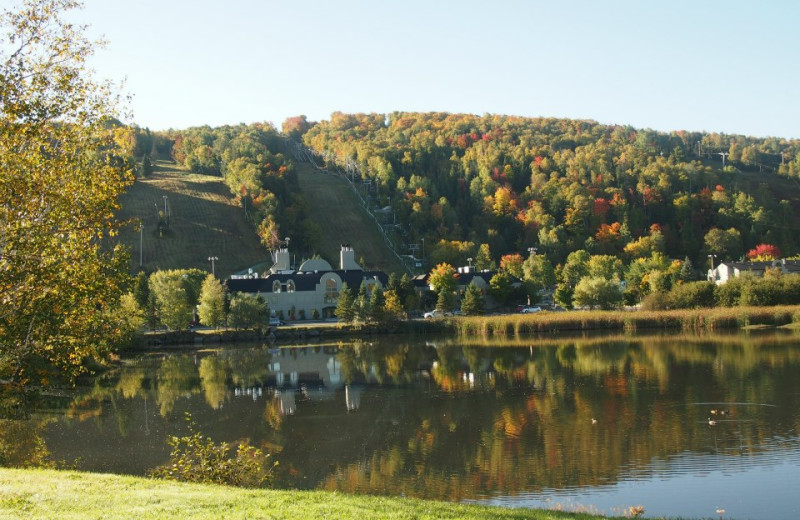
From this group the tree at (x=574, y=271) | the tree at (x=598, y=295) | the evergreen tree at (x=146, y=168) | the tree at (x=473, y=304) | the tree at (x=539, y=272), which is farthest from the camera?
the evergreen tree at (x=146, y=168)

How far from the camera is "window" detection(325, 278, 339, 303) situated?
87562 mm

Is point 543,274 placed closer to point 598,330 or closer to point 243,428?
point 598,330

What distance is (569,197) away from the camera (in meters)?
131

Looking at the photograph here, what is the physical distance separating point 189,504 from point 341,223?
11632 cm

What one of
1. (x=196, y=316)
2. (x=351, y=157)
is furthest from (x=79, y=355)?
(x=351, y=157)

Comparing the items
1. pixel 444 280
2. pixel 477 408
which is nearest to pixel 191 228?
pixel 444 280

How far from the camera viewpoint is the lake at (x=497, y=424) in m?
18.3

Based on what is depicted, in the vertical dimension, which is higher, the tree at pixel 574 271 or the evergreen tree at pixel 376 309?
the tree at pixel 574 271

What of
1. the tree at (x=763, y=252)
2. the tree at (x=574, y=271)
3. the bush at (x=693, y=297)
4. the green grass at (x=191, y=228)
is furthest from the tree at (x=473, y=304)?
the tree at (x=763, y=252)

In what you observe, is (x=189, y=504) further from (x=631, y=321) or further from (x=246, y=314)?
(x=246, y=314)

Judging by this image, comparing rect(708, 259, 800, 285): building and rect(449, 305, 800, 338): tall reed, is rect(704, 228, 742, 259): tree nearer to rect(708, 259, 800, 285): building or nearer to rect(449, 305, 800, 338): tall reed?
rect(708, 259, 800, 285): building

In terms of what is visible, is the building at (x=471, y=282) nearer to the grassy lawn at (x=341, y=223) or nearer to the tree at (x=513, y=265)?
the tree at (x=513, y=265)

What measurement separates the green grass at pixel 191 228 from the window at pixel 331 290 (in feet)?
52.9

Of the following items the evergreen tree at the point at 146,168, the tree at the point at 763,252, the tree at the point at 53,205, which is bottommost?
the tree at the point at 763,252
